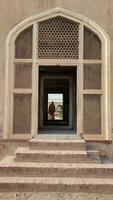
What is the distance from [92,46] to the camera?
7688mm

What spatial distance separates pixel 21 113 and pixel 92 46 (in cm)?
233

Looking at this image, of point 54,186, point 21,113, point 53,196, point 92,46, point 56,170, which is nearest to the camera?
Result: point 53,196

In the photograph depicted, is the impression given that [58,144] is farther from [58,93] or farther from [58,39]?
[58,93]

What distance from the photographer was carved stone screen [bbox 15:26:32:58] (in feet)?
25.1

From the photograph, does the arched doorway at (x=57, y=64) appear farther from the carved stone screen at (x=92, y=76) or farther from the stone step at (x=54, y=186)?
the stone step at (x=54, y=186)

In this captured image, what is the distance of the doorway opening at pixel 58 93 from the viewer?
10.5 metres

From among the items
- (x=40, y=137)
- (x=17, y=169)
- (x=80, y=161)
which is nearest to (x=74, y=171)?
(x=80, y=161)

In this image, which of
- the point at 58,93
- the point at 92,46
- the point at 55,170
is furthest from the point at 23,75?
the point at 58,93

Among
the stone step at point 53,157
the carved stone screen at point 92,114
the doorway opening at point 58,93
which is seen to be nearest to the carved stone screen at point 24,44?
the doorway opening at point 58,93

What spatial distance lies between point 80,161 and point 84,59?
2627 mm

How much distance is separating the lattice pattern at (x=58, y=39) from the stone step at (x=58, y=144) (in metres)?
2.14

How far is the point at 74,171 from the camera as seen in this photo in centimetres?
568

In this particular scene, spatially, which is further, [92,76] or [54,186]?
[92,76]

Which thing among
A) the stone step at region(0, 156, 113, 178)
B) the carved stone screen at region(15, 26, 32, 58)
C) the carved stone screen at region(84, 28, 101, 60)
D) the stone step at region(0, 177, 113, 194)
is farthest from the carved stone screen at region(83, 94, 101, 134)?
the stone step at region(0, 177, 113, 194)
